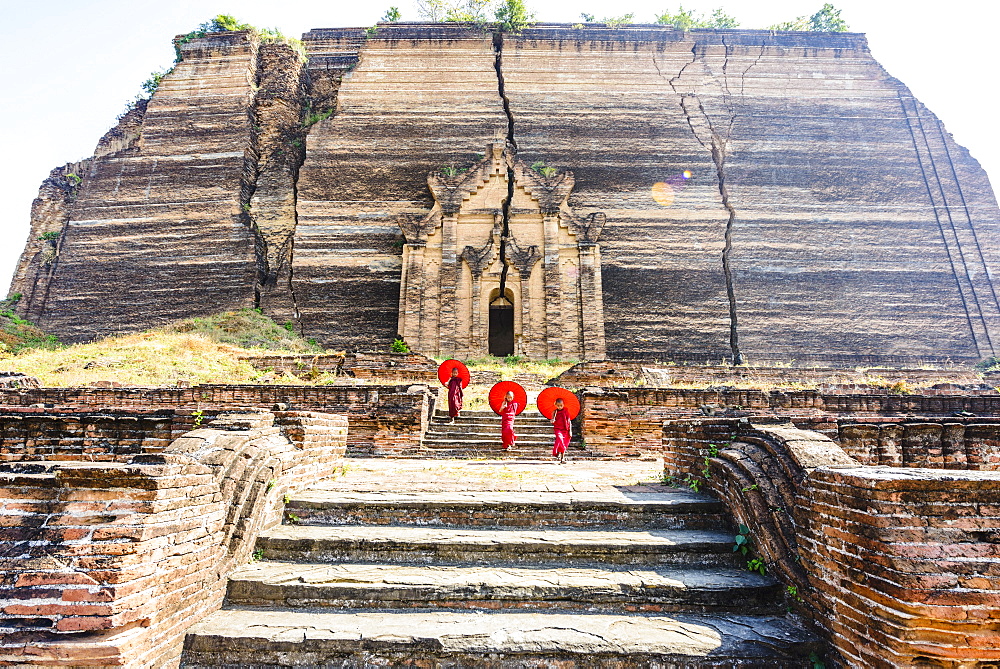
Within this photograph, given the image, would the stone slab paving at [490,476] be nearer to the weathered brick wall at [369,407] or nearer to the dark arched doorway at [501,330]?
Answer: the weathered brick wall at [369,407]

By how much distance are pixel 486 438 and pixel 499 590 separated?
5335mm

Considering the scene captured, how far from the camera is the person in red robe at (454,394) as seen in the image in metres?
9.08

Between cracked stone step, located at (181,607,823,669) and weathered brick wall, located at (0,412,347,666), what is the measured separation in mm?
302

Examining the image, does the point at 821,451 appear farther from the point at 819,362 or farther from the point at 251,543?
the point at 819,362

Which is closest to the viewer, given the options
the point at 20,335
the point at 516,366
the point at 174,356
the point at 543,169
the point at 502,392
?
the point at 502,392

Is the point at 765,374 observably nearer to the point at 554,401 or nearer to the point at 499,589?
the point at 554,401

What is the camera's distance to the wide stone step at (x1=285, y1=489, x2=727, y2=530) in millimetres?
4119

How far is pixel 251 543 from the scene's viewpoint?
364cm

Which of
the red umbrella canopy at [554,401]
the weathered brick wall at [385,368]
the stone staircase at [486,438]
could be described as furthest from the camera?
Answer: the weathered brick wall at [385,368]

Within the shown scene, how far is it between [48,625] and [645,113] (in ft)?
76.7

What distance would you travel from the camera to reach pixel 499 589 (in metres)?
3.30

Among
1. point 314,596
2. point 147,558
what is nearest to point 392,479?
point 314,596

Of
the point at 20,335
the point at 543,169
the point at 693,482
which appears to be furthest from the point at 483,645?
the point at 20,335

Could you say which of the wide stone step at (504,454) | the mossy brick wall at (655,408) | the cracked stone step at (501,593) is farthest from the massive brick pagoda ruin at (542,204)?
the cracked stone step at (501,593)
